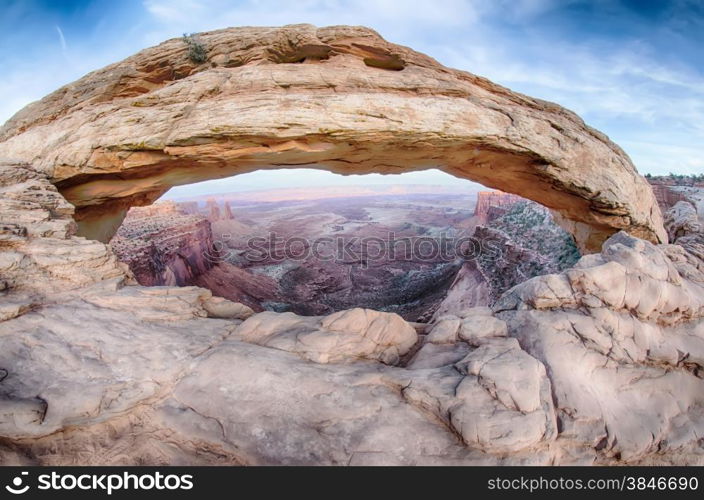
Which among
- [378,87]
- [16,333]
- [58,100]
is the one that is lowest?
[16,333]

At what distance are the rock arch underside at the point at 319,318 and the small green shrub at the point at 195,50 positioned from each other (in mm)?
156

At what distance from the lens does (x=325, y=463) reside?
11.6ft

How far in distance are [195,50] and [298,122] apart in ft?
12.0

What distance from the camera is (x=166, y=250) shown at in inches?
884

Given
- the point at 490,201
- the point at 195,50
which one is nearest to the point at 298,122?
the point at 195,50

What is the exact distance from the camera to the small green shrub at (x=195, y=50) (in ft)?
24.6

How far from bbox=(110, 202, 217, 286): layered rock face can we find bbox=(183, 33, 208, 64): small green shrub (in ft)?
40.8

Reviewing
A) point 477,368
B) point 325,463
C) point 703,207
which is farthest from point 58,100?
point 703,207

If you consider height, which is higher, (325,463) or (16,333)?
(16,333)

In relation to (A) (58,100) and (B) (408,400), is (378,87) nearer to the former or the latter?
(B) (408,400)

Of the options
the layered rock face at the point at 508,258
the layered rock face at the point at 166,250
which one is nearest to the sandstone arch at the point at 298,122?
the layered rock face at the point at 508,258

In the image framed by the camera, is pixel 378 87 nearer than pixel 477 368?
No

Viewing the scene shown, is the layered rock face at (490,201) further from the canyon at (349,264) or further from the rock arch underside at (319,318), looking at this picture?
the rock arch underside at (319,318)

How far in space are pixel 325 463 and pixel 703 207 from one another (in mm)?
17711
